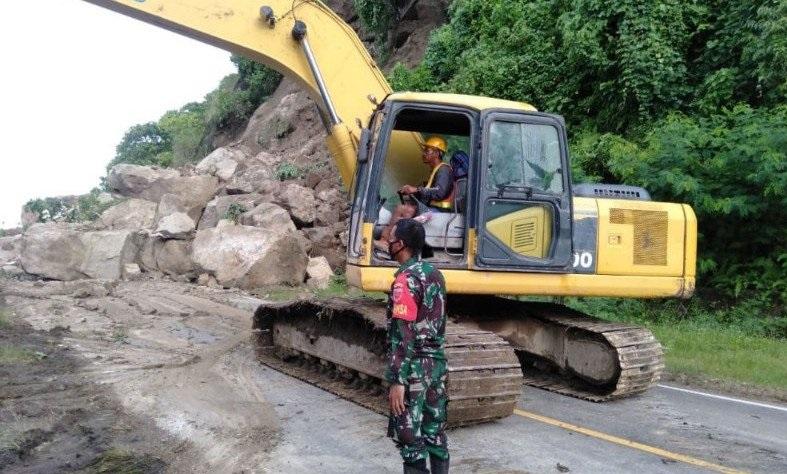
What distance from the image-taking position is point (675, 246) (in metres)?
7.64

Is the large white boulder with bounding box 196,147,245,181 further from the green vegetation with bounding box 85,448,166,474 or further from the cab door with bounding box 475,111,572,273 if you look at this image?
the green vegetation with bounding box 85,448,166,474

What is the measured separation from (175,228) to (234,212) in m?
1.93

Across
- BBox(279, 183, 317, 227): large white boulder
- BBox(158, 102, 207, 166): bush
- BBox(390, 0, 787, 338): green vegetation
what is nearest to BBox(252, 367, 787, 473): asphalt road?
BBox(390, 0, 787, 338): green vegetation

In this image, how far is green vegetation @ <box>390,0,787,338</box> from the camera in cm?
1180

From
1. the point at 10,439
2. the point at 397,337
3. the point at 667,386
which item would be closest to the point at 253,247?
the point at 667,386

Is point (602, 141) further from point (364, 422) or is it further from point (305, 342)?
point (364, 422)

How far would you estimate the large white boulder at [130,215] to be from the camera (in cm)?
1981

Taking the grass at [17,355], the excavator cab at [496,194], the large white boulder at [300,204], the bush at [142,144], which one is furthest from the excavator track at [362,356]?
the bush at [142,144]

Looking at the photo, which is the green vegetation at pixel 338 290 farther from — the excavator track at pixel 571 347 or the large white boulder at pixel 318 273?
the excavator track at pixel 571 347

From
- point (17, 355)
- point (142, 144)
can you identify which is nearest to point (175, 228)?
point (17, 355)

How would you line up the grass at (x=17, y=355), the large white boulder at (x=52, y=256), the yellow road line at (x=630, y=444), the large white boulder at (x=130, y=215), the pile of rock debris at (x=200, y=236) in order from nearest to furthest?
the yellow road line at (x=630, y=444) < the grass at (x=17, y=355) < the pile of rock debris at (x=200, y=236) < the large white boulder at (x=52, y=256) < the large white boulder at (x=130, y=215)

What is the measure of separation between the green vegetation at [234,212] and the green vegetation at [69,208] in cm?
396

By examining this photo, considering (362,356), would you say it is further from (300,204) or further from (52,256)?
(300,204)

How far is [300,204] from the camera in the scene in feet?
61.8
